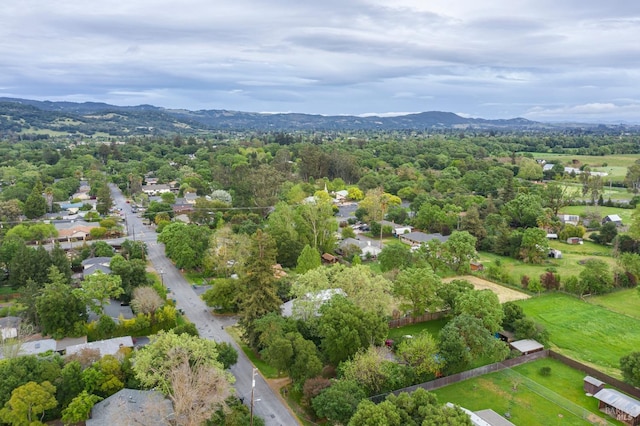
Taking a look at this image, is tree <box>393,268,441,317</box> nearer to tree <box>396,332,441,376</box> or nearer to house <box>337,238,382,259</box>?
tree <box>396,332,441,376</box>

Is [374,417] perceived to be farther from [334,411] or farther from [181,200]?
[181,200]

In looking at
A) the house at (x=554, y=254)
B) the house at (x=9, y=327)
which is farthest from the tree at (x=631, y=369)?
the house at (x=9, y=327)

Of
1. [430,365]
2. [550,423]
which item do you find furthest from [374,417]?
[550,423]

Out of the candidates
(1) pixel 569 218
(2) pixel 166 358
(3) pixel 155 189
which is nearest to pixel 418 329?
(2) pixel 166 358

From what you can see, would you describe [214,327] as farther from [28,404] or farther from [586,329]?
[586,329]

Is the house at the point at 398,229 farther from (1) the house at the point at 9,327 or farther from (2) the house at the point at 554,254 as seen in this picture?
(1) the house at the point at 9,327

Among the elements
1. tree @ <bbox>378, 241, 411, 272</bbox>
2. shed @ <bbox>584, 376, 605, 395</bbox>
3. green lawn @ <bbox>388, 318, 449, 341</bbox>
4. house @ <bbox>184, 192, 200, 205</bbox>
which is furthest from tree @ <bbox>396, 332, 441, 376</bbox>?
house @ <bbox>184, 192, 200, 205</bbox>
